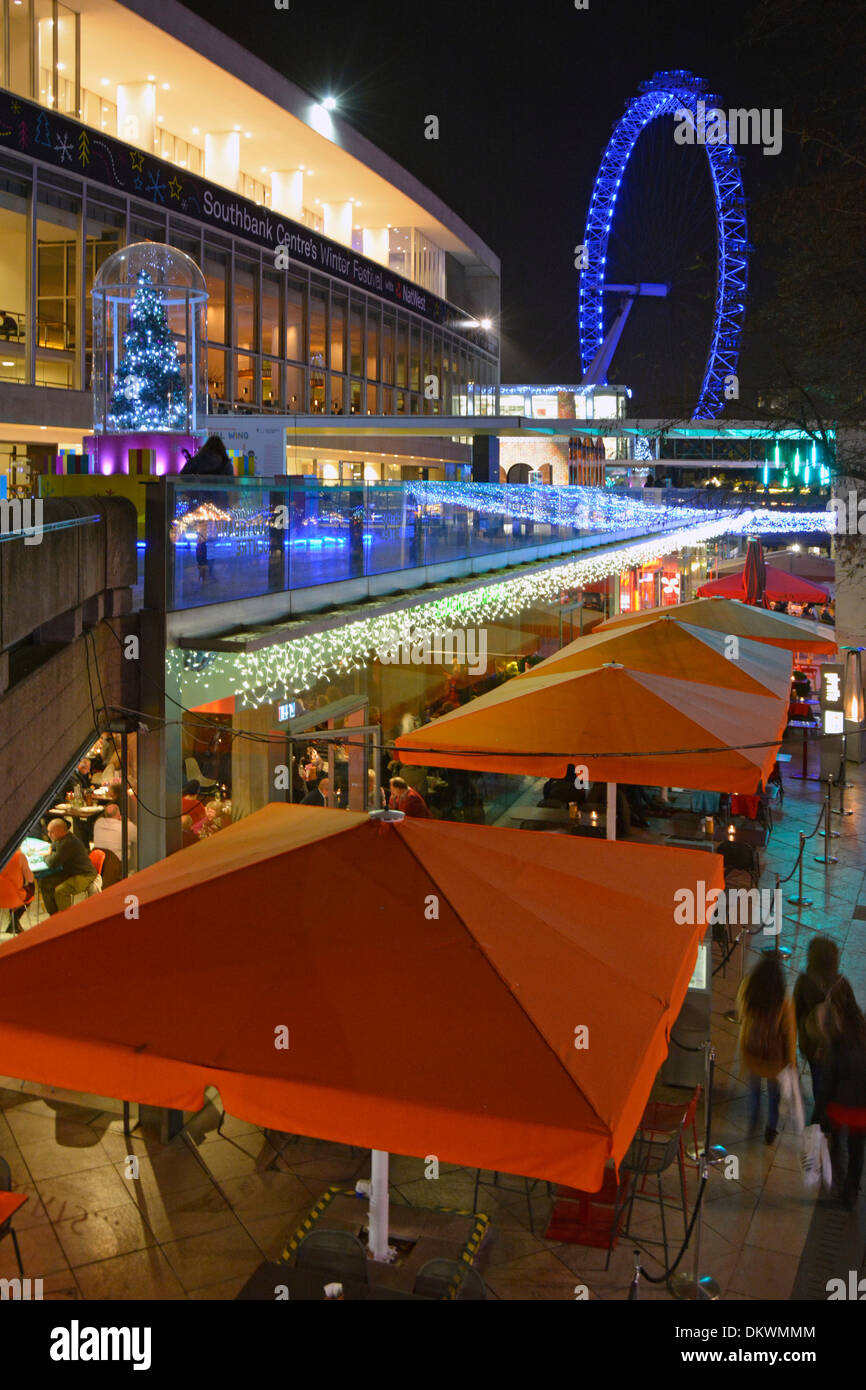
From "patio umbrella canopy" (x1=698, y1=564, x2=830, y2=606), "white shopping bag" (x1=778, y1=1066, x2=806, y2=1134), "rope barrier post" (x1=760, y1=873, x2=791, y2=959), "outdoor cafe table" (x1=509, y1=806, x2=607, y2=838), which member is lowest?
"white shopping bag" (x1=778, y1=1066, x2=806, y2=1134)

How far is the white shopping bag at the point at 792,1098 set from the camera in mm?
7642

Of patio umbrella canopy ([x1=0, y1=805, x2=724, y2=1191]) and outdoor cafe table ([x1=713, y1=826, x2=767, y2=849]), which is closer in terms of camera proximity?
patio umbrella canopy ([x1=0, y1=805, x2=724, y2=1191])

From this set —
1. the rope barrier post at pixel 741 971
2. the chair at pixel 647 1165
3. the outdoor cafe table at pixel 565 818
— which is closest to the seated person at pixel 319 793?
the outdoor cafe table at pixel 565 818

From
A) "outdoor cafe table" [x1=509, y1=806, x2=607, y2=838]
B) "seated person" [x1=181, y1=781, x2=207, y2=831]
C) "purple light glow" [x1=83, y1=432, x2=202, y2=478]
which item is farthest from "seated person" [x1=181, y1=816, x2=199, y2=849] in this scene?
"outdoor cafe table" [x1=509, y1=806, x2=607, y2=838]

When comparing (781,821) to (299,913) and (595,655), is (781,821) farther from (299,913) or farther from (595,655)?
(299,913)

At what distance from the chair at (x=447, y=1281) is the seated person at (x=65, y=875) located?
5.67m

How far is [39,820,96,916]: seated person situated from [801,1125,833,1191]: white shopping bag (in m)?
5.95

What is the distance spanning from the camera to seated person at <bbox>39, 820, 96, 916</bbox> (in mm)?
9945

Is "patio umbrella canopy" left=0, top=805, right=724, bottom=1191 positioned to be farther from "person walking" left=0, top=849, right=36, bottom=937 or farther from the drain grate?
"person walking" left=0, top=849, right=36, bottom=937

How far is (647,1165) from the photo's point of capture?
6.48 m

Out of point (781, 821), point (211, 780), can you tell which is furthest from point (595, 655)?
point (781, 821)

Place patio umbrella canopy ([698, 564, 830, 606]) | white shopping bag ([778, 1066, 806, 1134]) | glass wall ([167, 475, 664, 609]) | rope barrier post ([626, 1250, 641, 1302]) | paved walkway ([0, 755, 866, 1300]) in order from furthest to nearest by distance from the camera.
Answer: patio umbrella canopy ([698, 564, 830, 606])
glass wall ([167, 475, 664, 609])
white shopping bag ([778, 1066, 806, 1134])
paved walkway ([0, 755, 866, 1300])
rope barrier post ([626, 1250, 641, 1302])
